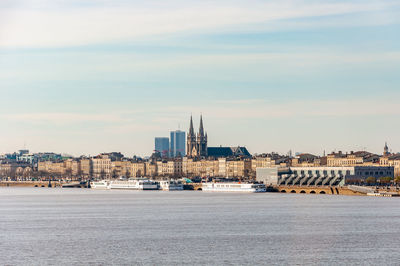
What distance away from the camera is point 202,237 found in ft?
178

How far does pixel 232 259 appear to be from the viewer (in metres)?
44.8

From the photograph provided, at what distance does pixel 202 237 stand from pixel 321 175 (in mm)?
97595

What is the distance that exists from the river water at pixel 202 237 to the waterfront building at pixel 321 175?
63461 mm

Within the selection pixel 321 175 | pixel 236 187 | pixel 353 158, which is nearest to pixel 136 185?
pixel 236 187

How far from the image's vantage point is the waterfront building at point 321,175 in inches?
5640

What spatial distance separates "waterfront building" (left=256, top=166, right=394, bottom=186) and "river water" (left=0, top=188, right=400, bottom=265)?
6346cm

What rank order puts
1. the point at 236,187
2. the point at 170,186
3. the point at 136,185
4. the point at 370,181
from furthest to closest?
the point at 136,185 → the point at 170,186 → the point at 236,187 → the point at 370,181

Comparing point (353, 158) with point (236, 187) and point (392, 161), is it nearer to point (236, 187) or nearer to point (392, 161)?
point (392, 161)

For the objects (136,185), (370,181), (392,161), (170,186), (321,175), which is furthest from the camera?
(392,161)

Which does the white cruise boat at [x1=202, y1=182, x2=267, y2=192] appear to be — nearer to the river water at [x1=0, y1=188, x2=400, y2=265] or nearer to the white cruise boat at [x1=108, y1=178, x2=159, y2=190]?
the white cruise boat at [x1=108, y1=178, x2=159, y2=190]

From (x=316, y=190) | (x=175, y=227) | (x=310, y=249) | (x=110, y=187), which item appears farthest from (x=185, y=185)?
(x=310, y=249)

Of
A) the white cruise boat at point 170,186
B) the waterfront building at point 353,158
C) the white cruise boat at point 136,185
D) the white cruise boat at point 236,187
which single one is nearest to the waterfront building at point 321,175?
the white cruise boat at point 236,187

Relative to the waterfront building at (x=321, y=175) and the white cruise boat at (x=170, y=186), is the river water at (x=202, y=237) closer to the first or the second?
the waterfront building at (x=321, y=175)

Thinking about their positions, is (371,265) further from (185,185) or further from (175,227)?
(185,185)
